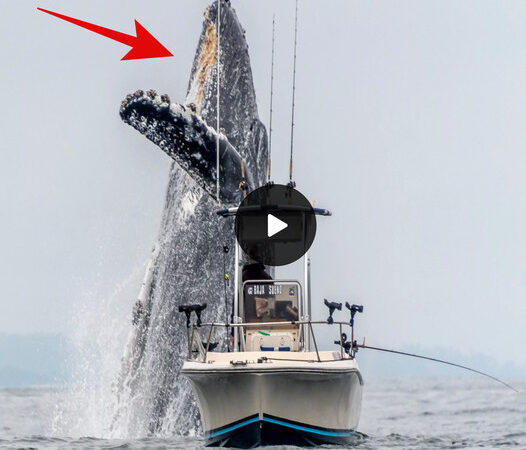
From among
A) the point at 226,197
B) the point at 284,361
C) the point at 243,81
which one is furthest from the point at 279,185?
the point at 243,81

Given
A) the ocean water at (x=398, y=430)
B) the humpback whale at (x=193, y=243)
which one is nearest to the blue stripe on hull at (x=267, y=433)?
the ocean water at (x=398, y=430)

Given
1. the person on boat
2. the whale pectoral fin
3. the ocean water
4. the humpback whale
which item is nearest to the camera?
the whale pectoral fin

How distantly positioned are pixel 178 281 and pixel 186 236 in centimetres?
61

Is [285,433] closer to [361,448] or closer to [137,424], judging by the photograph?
[361,448]

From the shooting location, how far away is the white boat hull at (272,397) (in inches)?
424

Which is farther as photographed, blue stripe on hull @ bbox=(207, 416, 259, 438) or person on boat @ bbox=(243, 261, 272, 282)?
person on boat @ bbox=(243, 261, 272, 282)

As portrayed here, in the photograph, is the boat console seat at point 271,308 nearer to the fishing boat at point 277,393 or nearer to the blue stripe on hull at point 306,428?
the fishing boat at point 277,393

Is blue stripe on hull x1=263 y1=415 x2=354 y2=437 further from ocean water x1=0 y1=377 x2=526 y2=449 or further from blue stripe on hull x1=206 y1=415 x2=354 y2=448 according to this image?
ocean water x1=0 y1=377 x2=526 y2=449

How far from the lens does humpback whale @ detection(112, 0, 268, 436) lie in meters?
14.4

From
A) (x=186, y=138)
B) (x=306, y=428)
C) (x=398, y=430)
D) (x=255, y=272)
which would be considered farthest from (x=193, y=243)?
(x=398, y=430)

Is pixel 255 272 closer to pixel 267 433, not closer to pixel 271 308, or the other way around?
pixel 271 308

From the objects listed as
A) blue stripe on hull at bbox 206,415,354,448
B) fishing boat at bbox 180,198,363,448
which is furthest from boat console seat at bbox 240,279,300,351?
blue stripe on hull at bbox 206,415,354,448
